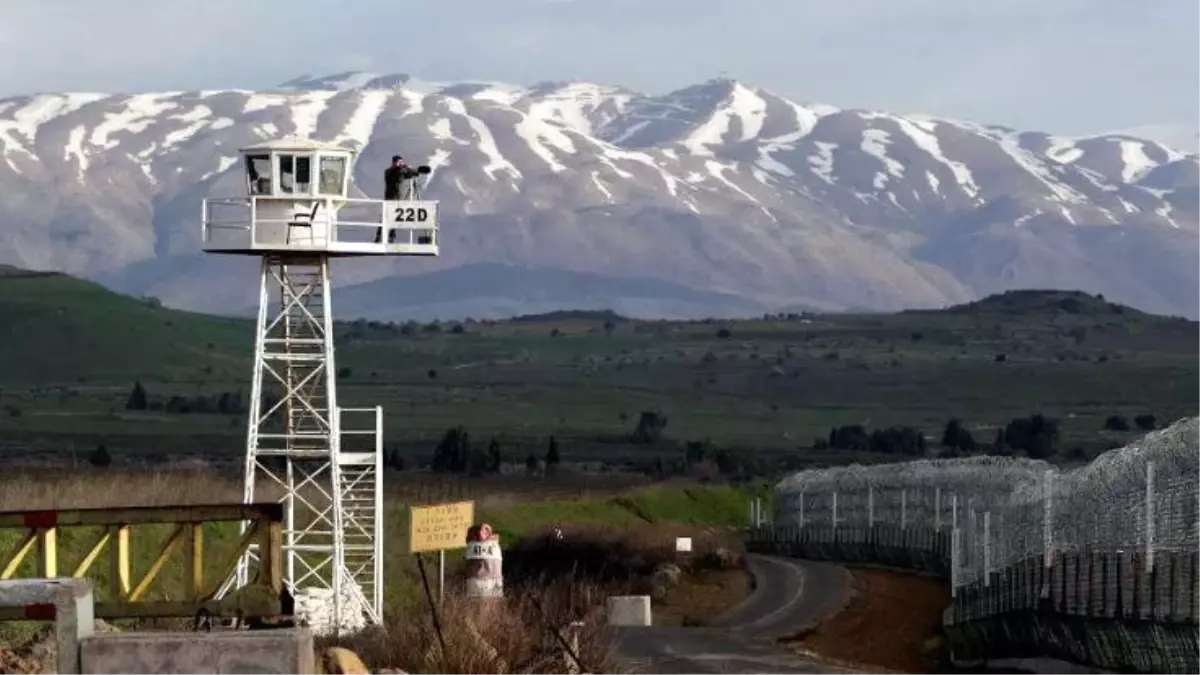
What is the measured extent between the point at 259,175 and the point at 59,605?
26029 mm

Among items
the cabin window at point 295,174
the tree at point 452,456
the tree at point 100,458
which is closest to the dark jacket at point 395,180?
the cabin window at point 295,174

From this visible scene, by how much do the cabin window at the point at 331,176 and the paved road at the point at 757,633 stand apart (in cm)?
861

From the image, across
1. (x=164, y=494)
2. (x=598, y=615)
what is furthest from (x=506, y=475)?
(x=598, y=615)

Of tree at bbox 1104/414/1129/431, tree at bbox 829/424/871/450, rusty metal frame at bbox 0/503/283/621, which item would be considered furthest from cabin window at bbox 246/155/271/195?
tree at bbox 1104/414/1129/431

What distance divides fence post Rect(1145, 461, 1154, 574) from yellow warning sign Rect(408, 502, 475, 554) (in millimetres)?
7658

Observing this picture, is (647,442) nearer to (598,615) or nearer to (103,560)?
(103,560)

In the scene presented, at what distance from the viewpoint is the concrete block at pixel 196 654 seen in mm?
20328

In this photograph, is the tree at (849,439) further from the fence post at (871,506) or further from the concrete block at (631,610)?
the concrete block at (631,610)

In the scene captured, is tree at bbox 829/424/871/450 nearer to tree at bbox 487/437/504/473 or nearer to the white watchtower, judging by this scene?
tree at bbox 487/437/504/473

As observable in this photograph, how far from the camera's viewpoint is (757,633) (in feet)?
151

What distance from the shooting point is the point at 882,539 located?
224 feet

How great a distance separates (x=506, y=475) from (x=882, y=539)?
4267cm

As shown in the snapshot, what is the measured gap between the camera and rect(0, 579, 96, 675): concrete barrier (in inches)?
798

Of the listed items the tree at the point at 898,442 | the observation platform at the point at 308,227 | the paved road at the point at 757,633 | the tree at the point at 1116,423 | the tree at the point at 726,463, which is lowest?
the paved road at the point at 757,633
